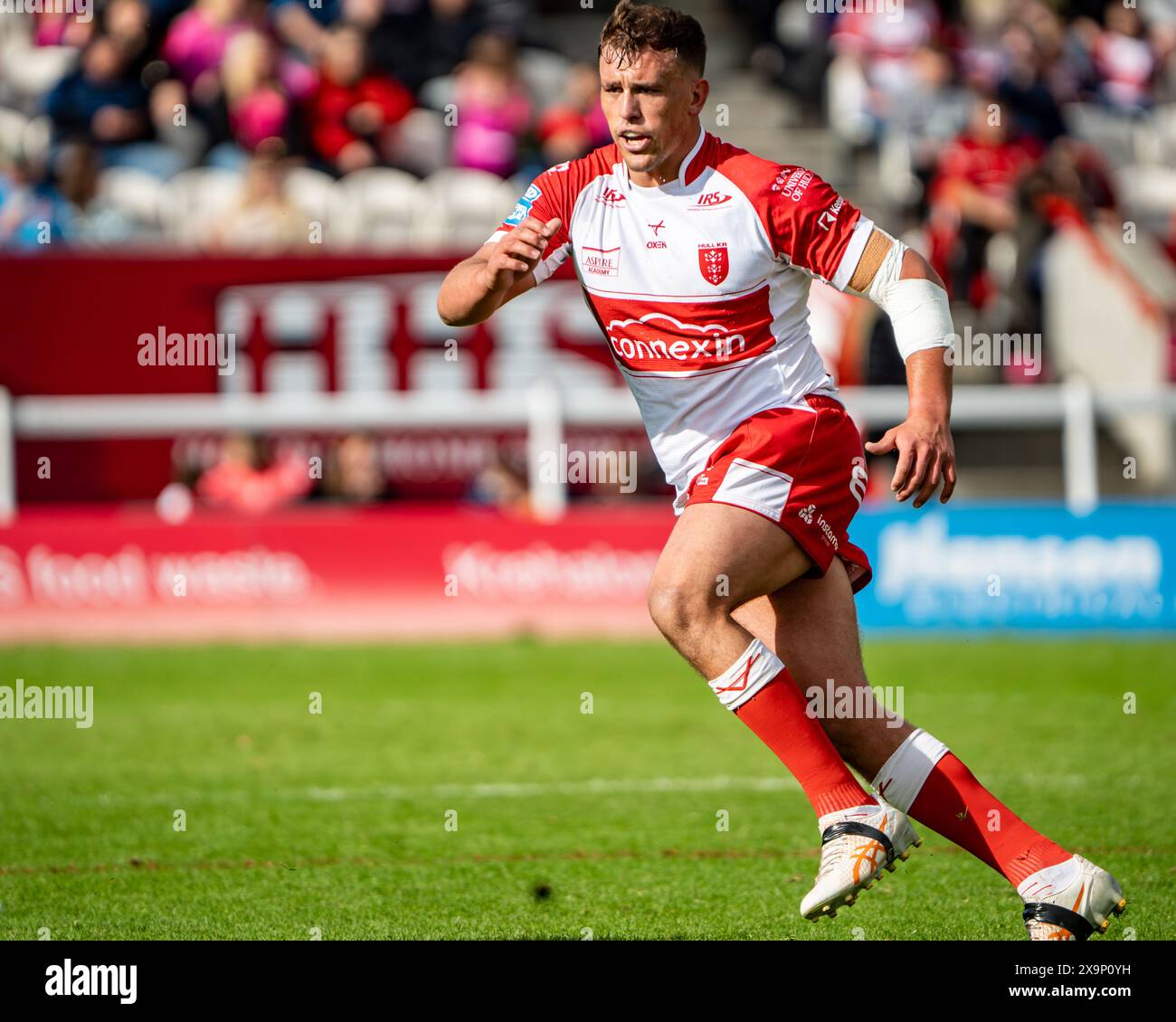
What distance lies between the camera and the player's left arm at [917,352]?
4.68 meters

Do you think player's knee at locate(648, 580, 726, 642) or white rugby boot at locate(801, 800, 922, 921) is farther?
player's knee at locate(648, 580, 726, 642)

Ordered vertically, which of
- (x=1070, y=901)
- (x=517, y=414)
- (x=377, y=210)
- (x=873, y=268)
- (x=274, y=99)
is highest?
(x=274, y=99)

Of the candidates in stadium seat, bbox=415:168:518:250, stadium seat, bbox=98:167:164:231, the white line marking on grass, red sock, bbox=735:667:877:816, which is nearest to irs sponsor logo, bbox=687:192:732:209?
red sock, bbox=735:667:877:816

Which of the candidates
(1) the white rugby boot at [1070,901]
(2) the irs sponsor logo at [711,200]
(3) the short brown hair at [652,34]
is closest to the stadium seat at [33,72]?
(3) the short brown hair at [652,34]

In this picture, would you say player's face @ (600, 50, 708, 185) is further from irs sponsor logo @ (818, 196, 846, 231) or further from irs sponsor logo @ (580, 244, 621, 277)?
irs sponsor logo @ (818, 196, 846, 231)

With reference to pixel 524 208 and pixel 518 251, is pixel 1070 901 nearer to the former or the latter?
pixel 518 251

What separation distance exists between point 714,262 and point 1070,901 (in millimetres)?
2010

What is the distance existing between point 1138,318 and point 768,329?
39.4 ft

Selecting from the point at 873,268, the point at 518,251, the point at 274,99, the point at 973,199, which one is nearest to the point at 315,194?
the point at 274,99

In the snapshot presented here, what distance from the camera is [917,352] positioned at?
491cm

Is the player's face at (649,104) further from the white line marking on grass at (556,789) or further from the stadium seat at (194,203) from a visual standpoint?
the stadium seat at (194,203)

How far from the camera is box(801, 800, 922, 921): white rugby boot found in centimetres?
471

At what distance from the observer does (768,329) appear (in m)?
5.16

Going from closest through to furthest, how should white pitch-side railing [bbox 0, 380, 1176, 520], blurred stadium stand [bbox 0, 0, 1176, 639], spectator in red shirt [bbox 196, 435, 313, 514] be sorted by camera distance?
1. white pitch-side railing [bbox 0, 380, 1176, 520]
2. spectator in red shirt [bbox 196, 435, 313, 514]
3. blurred stadium stand [bbox 0, 0, 1176, 639]
